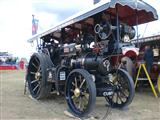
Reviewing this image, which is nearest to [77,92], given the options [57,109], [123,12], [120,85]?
[57,109]

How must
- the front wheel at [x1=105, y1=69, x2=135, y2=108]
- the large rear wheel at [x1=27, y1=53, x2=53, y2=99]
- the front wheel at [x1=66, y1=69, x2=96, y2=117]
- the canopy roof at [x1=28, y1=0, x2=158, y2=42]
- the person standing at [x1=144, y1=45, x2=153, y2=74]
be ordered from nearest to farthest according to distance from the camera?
the front wheel at [x1=66, y1=69, x2=96, y2=117]
the canopy roof at [x1=28, y1=0, x2=158, y2=42]
the front wheel at [x1=105, y1=69, x2=135, y2=108]
the large rear wheel at [x1=27, y1=53, x2=53, y2=99]
the person standing at [x1=144, y1=45, x2=153, y2=74]

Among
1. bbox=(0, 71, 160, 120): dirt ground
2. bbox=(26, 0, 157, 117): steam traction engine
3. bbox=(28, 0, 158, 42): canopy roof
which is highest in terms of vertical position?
bbox=(28, 0, 158, 42): canopy roof

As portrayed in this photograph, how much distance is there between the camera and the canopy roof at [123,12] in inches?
275

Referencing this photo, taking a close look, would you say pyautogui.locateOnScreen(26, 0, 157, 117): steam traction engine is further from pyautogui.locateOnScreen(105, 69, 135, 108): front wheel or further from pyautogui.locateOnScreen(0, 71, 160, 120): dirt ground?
pyautogui.locateOnScreen(0, 71, 160, 120): dirt ground

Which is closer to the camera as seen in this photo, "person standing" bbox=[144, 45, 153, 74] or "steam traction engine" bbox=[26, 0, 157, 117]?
"steam traction engine" bbox=[26, 0, 157, 117]

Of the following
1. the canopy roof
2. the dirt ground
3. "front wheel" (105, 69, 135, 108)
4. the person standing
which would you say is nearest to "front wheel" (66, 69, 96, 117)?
the dirt ground

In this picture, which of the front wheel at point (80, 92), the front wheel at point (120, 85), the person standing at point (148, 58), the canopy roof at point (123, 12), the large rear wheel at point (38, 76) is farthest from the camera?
the person standing at point (148, 58)

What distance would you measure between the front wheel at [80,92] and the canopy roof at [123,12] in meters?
1.24

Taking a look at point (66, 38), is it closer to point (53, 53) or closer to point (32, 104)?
point (53, 53)

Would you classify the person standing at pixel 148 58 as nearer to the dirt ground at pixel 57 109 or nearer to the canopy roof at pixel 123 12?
the dirt ground at pixel 57 109

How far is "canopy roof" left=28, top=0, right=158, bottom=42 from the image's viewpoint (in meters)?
6.97

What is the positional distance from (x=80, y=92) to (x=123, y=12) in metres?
2.21

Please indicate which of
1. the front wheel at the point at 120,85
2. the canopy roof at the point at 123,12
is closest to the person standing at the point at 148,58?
the canopy roof at the point at 123,12

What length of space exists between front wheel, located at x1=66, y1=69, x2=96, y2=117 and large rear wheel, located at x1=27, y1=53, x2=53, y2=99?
61.6 inches
